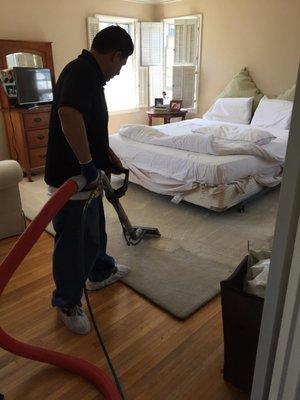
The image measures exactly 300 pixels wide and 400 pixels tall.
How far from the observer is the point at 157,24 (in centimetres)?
527

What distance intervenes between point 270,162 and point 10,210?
7.96 ft

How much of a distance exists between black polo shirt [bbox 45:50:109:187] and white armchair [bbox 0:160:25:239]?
101cm

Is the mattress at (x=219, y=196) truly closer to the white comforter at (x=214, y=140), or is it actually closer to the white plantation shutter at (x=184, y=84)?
the white comforter at (x=214, y=140)

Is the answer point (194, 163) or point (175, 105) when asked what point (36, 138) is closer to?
point (194, 163)

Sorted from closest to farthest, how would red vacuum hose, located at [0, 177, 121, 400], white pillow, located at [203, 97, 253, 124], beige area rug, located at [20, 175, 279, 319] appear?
1. red vacuum hose, located at [0, 177, 121, 400]
2. beige area rug, located at [20, 175, 279, 319]
3. white pillow, located at [203, 97, 253, 124]

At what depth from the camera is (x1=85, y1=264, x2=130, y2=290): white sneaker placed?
202 centimetres

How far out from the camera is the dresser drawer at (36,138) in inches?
153

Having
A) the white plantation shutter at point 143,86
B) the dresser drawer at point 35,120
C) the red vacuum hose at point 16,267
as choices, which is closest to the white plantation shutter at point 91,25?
the white plantation shutter at point 143,86

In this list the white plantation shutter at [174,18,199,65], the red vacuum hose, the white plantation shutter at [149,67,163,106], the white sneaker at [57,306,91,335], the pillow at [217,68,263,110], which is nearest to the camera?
the red vacuum hose

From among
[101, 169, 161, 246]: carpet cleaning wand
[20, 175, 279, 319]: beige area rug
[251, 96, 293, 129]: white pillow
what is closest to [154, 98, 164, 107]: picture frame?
[251, 96, 293, 129]: white pillow

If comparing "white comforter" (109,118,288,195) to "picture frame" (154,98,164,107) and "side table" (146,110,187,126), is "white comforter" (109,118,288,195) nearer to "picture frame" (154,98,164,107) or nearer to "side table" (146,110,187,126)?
"side table" (146,110,187,126)

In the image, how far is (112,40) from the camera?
148 centimetres

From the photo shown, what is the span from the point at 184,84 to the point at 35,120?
8.46 feet

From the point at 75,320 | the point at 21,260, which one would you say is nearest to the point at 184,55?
the point at 75,320
